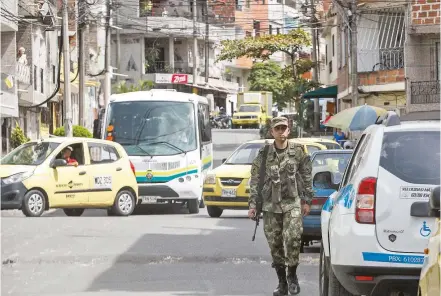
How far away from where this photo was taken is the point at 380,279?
10.1m

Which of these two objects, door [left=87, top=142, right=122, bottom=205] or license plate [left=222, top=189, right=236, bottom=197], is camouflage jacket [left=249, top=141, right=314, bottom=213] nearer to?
license plate [left=222, top=189, right=236, bottom=197]

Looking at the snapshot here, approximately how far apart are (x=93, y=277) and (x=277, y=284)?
92.5 inches

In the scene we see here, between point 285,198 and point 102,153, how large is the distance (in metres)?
15.0

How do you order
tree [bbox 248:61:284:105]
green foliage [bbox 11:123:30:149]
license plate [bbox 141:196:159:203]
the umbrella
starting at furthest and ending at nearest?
tree [bbox 248:61:284:105] → green foliage [bbox 11:123:30:149] → the umbrella → license plate [bbox 141:196:159:203]

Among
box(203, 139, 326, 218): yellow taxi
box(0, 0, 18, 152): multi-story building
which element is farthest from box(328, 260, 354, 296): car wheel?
box(0, 0, 18, 152): multi-story building

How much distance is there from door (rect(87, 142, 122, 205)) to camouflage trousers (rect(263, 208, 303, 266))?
14.4 m

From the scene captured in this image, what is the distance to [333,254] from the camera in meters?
10.4

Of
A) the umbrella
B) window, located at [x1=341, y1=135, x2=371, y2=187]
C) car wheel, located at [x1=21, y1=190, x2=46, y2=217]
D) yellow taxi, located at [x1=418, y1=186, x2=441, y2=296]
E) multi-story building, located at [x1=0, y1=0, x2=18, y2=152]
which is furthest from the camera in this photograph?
multi-story building, located at [x1=0, y1=0, x2=18, y2=152]

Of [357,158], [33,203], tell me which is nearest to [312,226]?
[357,158]

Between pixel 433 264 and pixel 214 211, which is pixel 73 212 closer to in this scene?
pixel 214 211

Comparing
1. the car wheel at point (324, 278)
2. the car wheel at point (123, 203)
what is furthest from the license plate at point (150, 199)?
the car wheel at point (324, 278)

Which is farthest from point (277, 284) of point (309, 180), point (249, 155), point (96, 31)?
point (96, 31)

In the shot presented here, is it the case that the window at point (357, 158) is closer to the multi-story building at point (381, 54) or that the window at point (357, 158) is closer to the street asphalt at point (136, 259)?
the street asphalt at point (136, 259)

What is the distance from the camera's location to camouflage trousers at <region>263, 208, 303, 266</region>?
43.4ft
